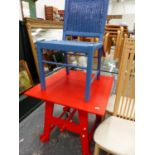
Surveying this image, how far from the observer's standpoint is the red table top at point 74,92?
0.94m

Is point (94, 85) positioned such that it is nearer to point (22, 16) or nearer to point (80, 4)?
point (80, 4)

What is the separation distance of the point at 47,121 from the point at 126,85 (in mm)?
674

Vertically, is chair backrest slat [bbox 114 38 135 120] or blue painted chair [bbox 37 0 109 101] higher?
blue painted chair [bbox 37 0 109 101]

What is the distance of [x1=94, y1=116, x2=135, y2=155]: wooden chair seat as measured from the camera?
750 mm

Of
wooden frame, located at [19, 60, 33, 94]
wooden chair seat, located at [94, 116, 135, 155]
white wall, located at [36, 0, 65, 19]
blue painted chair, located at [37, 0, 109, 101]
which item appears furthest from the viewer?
white wall, located at [36, 0, 65, 19]

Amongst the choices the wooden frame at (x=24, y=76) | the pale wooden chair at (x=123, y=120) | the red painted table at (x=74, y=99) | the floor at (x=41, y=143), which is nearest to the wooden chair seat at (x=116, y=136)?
the pale wooden chair at (x=123, y=120)

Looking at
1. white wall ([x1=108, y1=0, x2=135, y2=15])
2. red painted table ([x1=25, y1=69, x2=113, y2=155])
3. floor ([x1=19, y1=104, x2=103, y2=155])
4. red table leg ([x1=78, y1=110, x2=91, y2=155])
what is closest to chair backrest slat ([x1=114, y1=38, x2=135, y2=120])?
red painted table ([x1=25, y1=69, x2=113, y2=155])

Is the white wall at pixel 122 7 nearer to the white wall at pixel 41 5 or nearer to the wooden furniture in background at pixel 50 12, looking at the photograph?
the white wall at pixel 41 5

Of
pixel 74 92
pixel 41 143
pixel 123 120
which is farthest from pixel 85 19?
pixel 41 143

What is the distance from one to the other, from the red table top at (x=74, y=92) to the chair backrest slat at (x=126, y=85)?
0.11m

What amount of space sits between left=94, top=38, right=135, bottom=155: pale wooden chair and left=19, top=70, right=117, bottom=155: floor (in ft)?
1.28

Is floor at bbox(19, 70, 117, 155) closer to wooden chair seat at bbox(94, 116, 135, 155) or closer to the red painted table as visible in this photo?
the red painted table
